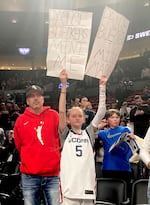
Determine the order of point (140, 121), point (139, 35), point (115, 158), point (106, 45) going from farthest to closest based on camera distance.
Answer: point (139, 35) → point (140, 121) → point (115, 158) → point (106, 45)


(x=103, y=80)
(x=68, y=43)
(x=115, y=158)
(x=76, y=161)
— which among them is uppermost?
(x=68, y=43)

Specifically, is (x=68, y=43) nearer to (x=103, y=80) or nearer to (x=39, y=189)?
(x=103, y=80)

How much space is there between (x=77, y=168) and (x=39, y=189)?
38cm

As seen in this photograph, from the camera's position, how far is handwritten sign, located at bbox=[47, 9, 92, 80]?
3.64 metres


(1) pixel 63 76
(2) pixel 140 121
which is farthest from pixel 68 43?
(2) pixel 140 121

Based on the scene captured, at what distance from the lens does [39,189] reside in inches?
139

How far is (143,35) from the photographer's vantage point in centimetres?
1995

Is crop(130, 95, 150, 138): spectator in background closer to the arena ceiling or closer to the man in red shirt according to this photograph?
the man in red shirt

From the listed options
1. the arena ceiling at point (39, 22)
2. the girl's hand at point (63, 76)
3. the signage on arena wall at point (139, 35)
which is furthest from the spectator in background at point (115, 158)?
the signage on arena wall at point (139, 35)

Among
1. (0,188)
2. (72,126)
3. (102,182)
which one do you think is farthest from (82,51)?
(0,188)

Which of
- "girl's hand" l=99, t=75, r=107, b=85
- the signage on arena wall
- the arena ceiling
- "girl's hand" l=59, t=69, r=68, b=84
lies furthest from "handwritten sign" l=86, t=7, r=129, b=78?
the signage on arena wall

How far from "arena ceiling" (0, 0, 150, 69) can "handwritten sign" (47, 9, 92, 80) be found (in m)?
10.9

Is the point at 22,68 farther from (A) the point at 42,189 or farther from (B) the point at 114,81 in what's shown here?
(A) the point at 42,189

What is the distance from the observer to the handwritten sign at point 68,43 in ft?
11.9
